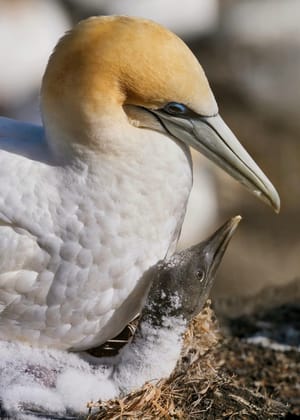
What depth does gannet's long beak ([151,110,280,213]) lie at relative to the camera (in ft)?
12.1

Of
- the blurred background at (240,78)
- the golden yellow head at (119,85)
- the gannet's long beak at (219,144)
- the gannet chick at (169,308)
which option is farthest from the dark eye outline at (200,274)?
the blurred background at (240,78)

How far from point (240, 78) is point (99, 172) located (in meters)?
6.55

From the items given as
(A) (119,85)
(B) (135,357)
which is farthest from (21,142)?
(B) (135,357)

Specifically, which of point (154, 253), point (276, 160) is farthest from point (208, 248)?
point (276, 160)

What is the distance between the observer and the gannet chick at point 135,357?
3.79 meters

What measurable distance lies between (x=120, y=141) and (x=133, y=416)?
0.86 metres

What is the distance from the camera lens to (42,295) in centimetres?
371

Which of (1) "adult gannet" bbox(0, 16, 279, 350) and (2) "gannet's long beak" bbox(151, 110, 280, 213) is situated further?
(2) "gannet's long beak" bbox(151, 110, 280, 213)

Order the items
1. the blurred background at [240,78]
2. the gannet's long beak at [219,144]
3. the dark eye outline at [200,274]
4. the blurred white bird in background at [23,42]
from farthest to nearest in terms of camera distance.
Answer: the blurred white bird in background at [23,42]
the blurred background at [240,78]
the dark eye outline at [200,274]
the gannet's long beak at [219,144]

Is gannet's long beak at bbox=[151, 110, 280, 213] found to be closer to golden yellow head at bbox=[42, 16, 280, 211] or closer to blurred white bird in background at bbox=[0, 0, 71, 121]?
golden yellow head at bbox=[42, 16, 280, 211]

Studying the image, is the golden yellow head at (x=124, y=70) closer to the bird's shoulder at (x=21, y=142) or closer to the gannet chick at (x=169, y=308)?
the bird's shoulder at (x=21, y=142)

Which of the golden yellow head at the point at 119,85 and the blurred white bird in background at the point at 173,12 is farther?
the blurred white bird in background at the point at 173,12

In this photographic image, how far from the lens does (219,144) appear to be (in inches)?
148

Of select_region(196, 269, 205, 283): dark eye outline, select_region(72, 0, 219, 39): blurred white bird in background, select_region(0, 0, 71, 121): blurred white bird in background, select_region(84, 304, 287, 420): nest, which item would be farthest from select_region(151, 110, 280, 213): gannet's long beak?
select_region(72, 0, 219, 39): blurred white bird in background
